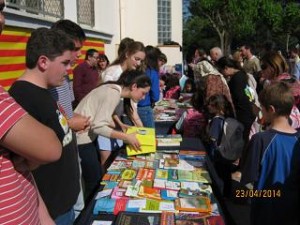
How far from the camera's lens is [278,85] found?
240 centimetres

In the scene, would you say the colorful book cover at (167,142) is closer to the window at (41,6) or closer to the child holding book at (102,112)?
the child holding book at (102,112)

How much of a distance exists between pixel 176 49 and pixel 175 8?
1.70 meters

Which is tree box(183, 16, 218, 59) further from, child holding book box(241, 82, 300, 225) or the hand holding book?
child holding book box(241, 82, 300, 225)

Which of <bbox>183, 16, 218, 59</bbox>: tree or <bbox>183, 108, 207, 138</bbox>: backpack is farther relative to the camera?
<bbox>183, 16, 218, 59</bbox>: tree

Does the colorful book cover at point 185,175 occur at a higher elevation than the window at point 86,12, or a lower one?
lower

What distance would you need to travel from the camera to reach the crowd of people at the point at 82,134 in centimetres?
111

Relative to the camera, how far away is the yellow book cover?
288cm

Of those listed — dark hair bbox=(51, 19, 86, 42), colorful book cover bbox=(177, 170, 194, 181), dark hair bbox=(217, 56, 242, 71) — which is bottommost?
colorful book cover bbox=(177, 170, 194, 181)

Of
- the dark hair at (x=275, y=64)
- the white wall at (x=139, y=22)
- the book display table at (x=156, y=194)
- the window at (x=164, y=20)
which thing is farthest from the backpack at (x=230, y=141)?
the window at (x=164, y=20)

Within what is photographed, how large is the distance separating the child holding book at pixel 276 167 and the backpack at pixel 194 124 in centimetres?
162

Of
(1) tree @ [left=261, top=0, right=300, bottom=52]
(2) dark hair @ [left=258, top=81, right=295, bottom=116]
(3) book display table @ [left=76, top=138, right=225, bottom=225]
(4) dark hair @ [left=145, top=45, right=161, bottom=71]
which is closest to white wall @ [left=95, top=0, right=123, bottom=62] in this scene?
(4) dark hair @ [left=145, top=45, right=161, bottom=71]

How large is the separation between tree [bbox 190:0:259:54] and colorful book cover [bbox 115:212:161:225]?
2303 cm

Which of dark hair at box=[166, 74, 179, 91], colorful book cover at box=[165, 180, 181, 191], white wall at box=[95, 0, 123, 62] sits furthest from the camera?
white wall at box=[95, 0, 123, 62]

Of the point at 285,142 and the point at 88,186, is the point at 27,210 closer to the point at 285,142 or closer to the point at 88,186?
the point at 285,142
